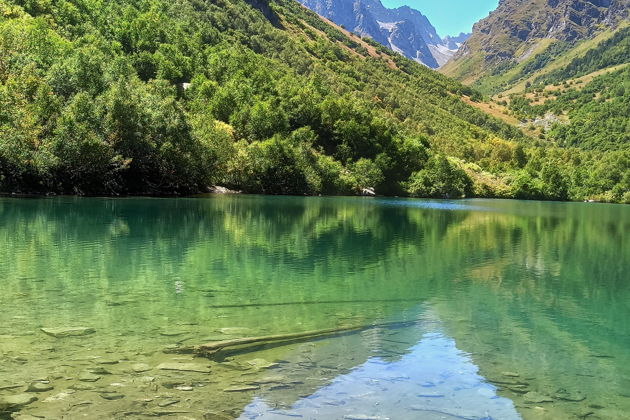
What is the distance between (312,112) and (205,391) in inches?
4791

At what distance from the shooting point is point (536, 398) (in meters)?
10.2

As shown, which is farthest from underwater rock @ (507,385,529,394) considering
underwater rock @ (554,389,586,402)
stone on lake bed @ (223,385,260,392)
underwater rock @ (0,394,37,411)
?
underwater rock @ (0,394,37,411)

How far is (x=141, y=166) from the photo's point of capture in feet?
243

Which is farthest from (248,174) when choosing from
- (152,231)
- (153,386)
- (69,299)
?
(153,386)

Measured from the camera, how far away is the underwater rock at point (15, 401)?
8.39m

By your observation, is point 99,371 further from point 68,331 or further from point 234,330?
point 234,330

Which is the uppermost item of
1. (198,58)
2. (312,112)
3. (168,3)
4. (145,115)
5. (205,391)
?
(168,3)

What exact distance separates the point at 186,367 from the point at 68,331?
12.9 feet

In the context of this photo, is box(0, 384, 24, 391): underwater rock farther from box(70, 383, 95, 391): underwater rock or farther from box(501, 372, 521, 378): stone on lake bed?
box(501, 372, 521, 378): stone on lake bed

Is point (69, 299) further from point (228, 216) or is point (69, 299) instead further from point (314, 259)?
point (228, 216)

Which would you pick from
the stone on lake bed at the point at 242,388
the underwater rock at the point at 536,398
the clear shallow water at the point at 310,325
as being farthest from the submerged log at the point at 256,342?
the underwater rock at the point at 536,398

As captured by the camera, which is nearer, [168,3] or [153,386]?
[153,386]

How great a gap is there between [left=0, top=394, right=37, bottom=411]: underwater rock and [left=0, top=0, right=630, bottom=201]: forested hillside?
5691cm

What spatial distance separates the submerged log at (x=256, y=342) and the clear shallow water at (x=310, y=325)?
334 millimetres
